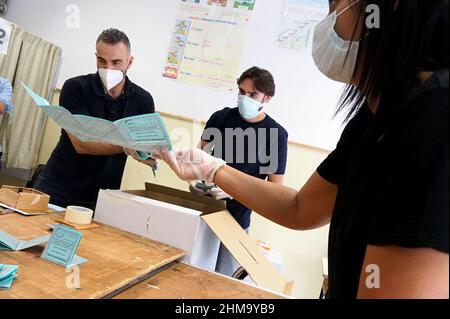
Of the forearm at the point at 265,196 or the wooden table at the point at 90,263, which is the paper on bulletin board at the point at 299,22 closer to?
the forearm at the point at 265,196

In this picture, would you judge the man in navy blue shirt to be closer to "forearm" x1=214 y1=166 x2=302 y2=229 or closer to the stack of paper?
"forearm" x1=214 y1=166 x2=302 y2=229

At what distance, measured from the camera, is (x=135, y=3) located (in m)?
2.68

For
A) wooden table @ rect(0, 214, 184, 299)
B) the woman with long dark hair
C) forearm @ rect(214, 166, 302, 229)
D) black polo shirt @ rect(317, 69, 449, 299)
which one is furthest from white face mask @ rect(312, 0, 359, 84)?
wooden table @ rect(0, 214, 184, 299)

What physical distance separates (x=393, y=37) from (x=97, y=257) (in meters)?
0.76

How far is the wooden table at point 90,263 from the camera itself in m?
0.59

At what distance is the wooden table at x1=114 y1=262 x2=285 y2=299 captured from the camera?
2.25 feet

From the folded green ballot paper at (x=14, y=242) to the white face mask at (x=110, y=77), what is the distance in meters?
1.03

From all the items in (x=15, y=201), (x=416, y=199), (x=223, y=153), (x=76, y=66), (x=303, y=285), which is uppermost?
(x=76, y=66)

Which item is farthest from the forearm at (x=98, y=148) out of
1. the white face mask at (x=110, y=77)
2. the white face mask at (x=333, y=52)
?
the white face mask at (x=333, y=52)

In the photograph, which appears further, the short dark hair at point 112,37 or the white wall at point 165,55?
the white wall at point 165,55

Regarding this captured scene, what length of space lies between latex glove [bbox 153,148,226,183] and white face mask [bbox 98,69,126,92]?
0.78m

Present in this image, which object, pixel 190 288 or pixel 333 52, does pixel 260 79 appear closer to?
pixel 333 52

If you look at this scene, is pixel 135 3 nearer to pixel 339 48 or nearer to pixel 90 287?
pixel 339 48
